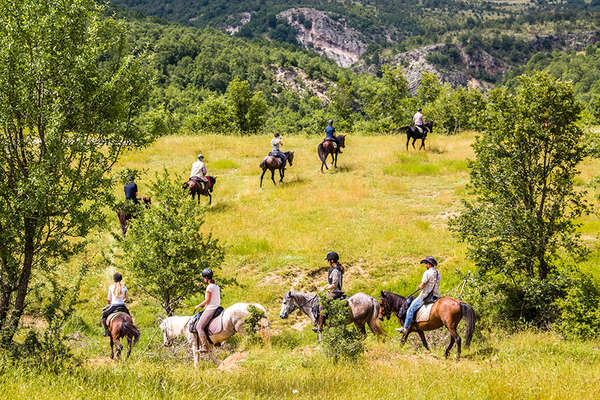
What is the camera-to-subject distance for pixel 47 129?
8523 mm

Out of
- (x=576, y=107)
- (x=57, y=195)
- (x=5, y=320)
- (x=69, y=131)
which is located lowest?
(x=5, y=320)

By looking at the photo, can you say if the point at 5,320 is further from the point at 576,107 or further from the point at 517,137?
the point at 576,107

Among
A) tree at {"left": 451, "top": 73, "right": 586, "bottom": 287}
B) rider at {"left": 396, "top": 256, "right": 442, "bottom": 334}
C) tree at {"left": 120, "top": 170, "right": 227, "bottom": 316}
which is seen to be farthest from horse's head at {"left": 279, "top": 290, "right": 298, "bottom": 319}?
tree at {"left": 451, "top": 73, "right": 586, "bottom": 287}

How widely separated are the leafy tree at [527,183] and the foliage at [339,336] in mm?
4892

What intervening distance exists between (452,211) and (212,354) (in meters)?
14.2

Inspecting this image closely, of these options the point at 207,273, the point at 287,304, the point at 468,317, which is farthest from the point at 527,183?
the point at 207,273

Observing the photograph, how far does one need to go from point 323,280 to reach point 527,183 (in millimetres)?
7607

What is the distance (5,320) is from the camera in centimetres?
820

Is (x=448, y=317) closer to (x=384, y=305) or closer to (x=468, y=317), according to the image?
(x=468, y=317)

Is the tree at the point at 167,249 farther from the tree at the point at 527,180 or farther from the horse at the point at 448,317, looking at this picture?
the tree at the point at 527,180

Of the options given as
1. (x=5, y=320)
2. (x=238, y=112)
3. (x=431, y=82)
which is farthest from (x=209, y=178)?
(x=431, y=82)

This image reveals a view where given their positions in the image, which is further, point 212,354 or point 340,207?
point 340,207

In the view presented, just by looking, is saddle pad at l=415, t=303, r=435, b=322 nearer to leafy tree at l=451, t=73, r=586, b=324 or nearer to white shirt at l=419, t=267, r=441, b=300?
white shirt at l=419, t=267, r=441, b=300

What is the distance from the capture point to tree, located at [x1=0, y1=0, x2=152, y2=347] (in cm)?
839
